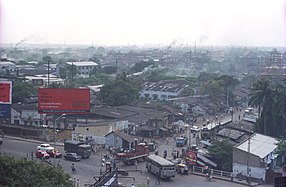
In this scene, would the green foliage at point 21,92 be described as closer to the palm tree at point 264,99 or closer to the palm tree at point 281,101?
the palm tree at point 264,99

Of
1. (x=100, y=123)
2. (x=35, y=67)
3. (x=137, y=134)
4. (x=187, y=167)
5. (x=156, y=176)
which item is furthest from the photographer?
(x=35, y=67)

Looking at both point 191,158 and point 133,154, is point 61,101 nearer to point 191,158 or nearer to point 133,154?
point 133,154

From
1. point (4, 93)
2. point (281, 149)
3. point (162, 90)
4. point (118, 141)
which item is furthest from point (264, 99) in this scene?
point (162, 90)

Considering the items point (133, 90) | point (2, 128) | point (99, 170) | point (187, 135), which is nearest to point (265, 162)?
point (99, 170)

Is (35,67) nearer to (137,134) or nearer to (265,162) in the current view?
(137,134)

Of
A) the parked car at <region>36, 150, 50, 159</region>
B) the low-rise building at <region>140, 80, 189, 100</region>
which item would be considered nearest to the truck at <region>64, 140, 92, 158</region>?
the parked car at <region>36, 150, 50, 159</region>

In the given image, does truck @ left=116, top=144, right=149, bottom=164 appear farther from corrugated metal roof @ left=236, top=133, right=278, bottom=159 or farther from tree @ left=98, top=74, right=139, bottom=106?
tree @ left=98, top=74, right=139, bottom=106

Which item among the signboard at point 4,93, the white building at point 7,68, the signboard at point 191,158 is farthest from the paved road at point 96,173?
the white building at point 7,68
